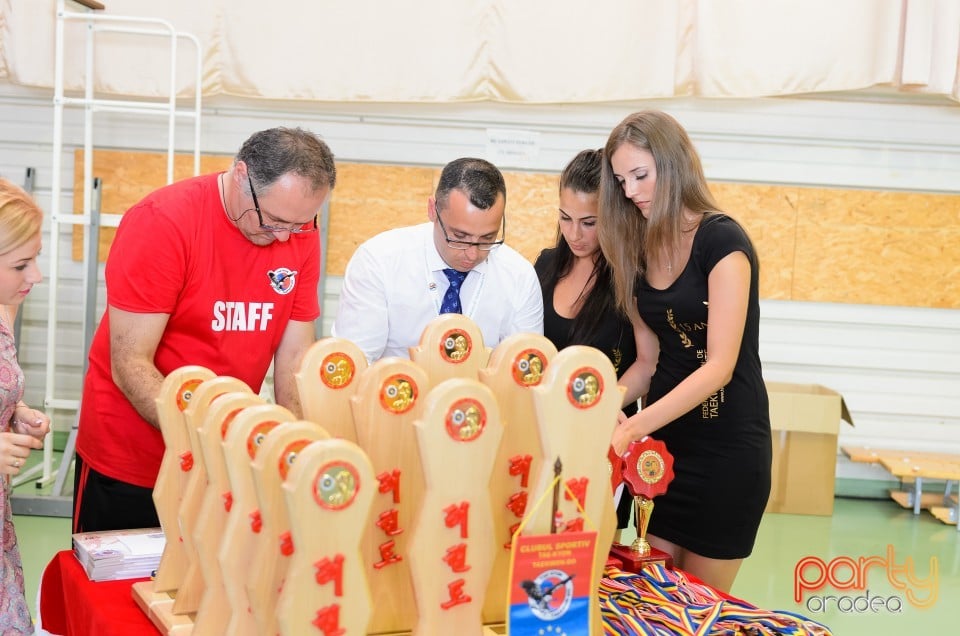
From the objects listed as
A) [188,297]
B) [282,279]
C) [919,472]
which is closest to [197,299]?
[188,297]

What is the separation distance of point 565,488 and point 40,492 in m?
3.85

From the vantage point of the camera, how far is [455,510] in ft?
4.12

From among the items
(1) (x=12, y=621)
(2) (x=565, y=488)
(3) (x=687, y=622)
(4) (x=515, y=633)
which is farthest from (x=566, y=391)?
(1) (x=12, y=621)

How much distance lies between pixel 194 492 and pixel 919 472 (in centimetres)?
413

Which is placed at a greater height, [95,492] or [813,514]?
[95,492]

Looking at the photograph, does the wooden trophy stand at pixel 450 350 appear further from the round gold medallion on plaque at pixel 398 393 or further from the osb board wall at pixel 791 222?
the osb board wall at pixel 791 222

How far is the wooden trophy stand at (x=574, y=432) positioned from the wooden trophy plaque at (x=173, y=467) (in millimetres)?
578

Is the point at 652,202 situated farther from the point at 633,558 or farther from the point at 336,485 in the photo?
the point at 336,485

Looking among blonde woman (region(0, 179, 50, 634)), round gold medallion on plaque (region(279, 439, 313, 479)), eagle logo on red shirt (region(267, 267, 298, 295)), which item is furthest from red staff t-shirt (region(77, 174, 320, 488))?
round gold medallion on plaque (region(279, 439, 313, 479))

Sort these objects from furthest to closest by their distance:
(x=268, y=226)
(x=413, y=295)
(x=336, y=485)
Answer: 1. (x=413, y=295)
2. (x=268, y=226)
3. (x=336, y=485)

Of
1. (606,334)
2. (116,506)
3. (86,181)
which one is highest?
(86,181)

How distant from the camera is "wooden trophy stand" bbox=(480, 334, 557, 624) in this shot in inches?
55.4

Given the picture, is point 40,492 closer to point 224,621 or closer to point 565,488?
point 224,621

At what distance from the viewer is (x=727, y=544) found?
2160 mm
